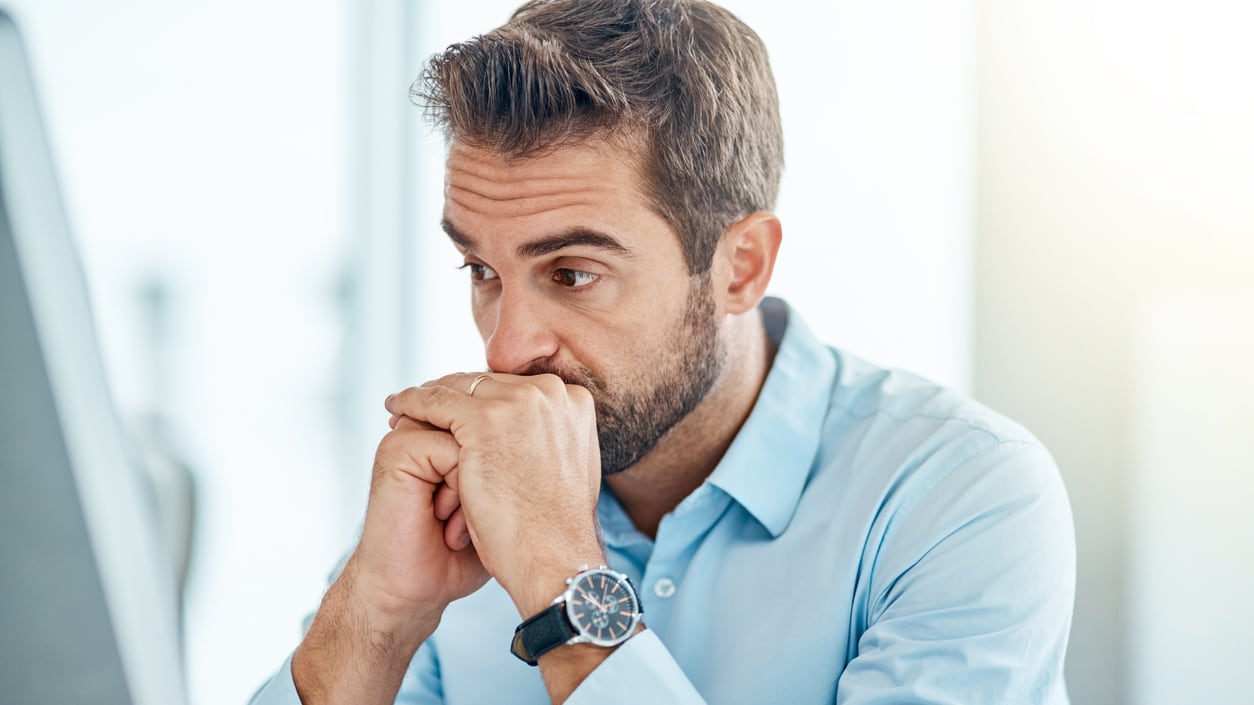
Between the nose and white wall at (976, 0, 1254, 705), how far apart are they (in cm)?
99

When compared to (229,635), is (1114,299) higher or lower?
higher

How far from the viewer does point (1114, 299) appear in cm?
178

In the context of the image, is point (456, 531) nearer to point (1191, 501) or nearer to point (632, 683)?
point (632, 683)

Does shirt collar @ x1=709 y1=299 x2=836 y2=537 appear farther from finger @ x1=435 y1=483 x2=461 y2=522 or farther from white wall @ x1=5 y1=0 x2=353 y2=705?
white wall @ x1=5 y1=0 x2=353 y2=705

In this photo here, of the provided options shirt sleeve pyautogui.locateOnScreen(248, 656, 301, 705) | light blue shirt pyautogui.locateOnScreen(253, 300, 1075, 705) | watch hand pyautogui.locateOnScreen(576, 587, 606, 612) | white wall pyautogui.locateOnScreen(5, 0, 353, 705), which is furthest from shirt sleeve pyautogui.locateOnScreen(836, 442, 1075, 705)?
white wall pyautogui.locateOnScreen(5, 0, 353, 705)

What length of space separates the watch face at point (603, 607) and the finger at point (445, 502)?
9.4 inches

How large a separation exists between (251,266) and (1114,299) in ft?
6.51

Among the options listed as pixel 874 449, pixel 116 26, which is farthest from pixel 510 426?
pixel 116 26

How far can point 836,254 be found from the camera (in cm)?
225

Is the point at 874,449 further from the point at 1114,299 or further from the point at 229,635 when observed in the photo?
the point at 229,635

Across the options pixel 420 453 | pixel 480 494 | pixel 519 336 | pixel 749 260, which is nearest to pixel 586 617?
pixel 480 494

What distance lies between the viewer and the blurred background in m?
1.66

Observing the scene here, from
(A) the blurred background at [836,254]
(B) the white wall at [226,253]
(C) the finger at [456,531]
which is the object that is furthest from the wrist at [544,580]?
(B) the white wall at [226,253]

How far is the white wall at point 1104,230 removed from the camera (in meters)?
1.63
